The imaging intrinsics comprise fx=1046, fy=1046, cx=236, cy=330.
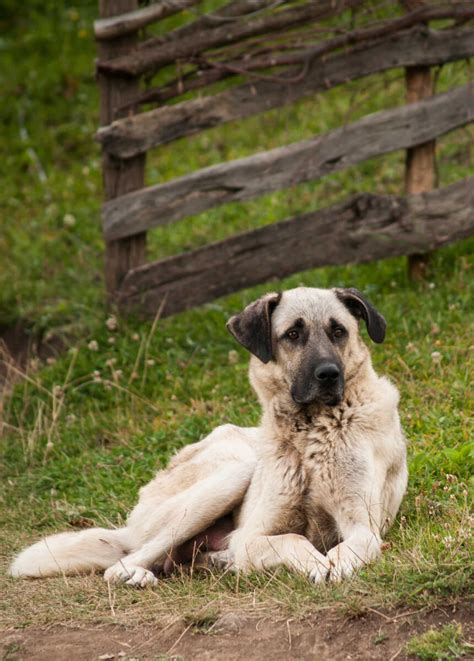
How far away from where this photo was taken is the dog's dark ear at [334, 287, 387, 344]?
223 inches

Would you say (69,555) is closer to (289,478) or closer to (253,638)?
(289,478)

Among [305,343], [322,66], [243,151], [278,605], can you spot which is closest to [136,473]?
[305,343]

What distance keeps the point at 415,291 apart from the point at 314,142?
1.51 metres

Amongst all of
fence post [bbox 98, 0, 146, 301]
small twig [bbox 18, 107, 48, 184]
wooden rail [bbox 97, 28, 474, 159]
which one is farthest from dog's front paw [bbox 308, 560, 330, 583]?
small twig [bbox 18, 107, 48, 184]

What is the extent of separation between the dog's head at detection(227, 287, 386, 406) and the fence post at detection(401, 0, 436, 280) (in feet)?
11.0

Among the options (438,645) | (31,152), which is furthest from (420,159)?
(31,152)

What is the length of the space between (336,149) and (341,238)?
0.74 meters

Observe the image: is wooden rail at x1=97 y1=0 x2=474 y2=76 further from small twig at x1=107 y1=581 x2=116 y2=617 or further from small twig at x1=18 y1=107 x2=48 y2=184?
small twig at x1=107 y1=581 x2=116 y2=617

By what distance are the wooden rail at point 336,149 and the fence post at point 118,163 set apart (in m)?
0.62

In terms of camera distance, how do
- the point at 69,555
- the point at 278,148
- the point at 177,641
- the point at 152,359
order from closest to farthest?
the point at 177,641 < the point at 69,555 < the point at 152,359 < the point at 278,148

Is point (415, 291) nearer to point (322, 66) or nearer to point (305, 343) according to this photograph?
point (322, 66)

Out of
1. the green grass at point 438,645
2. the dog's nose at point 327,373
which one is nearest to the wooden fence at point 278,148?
the dog's nose at point 327,373

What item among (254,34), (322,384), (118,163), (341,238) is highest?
(254,34)

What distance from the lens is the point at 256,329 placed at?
18.6 feet
